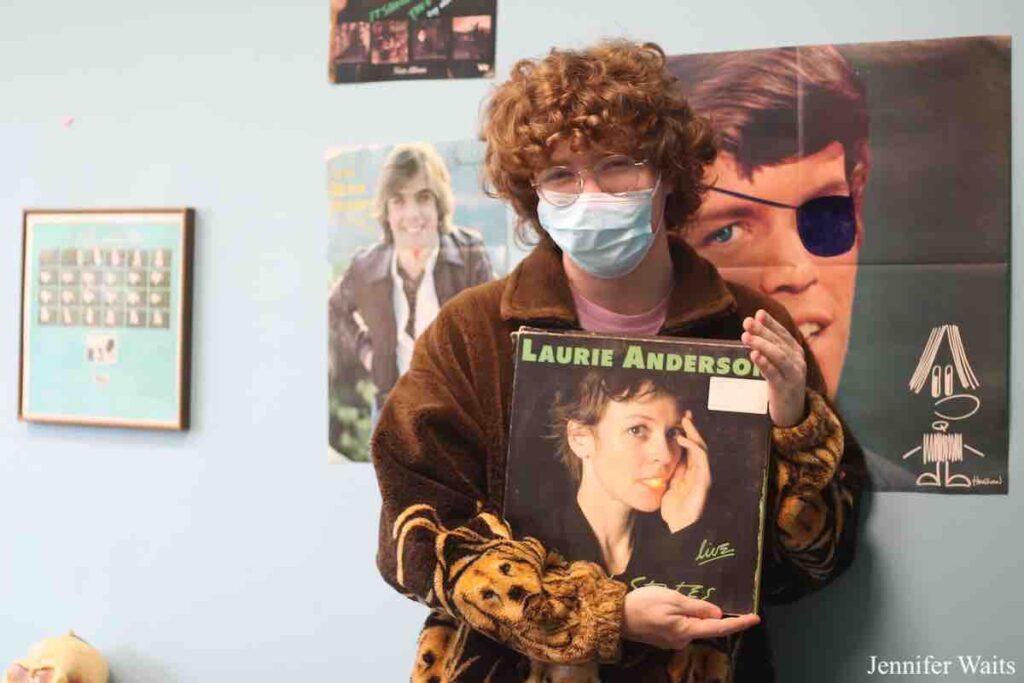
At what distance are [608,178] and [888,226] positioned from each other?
414mm

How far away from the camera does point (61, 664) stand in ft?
5.72

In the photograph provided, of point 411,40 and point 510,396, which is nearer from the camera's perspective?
point 510,396

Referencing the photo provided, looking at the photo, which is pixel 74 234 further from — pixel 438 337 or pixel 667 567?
pixel 667 567

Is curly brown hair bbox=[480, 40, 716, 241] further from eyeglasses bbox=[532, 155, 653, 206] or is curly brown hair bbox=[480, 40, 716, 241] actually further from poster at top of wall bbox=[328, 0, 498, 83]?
poster at top of wall bbox=[328, 0, 498, 83]

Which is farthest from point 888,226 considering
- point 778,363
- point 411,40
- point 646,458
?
point 411,40

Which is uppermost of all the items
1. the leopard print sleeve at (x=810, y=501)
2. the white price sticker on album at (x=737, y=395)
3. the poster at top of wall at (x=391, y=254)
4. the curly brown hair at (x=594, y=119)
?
the curly brown hair at (x=594, y=119)

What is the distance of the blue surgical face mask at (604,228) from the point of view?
4.10ft

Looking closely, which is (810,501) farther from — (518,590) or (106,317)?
(106,317)

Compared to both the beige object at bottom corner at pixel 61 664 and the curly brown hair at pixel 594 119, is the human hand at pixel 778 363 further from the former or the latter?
the beige object at bottom corner at pixel 61 664

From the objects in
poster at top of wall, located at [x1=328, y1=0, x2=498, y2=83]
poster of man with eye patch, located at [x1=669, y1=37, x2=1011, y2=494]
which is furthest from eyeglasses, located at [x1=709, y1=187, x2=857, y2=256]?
poster at top of wall, located at [x1=328, y1=0, x2=498, y2=83]

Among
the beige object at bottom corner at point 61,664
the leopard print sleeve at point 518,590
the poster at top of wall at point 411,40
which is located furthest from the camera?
the beige object at bottom corner at point 61,664

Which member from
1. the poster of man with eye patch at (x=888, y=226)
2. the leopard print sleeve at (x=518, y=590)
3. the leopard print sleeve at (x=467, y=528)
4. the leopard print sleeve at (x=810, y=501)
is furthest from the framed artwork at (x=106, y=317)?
the leopard print sleeve at (x=810, y=501)

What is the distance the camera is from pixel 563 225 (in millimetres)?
1267

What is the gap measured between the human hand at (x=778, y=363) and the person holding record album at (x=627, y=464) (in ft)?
0.31
